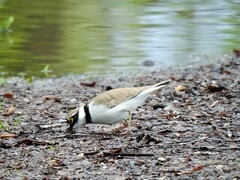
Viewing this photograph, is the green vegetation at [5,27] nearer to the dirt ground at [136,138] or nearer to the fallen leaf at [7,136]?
the dirt ground at [136,138]

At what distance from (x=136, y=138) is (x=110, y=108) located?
14.7 inches

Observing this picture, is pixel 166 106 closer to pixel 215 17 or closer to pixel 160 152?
pixel 160 152

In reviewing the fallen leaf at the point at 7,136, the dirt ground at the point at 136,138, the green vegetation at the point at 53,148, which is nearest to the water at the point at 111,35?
the dirt ground at the point at 136,138

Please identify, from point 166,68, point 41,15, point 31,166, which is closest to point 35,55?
point 166,68

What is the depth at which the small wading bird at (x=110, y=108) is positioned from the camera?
281 inches

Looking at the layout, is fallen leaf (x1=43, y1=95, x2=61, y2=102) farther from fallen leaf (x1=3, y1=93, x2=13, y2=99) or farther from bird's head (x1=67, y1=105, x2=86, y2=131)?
bird's head (x1=67, y1=105, x2=86, y2=131)

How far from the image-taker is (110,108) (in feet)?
23.5

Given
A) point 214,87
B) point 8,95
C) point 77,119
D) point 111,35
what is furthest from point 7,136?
point 111,35

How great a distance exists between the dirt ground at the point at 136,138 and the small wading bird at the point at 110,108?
159mm

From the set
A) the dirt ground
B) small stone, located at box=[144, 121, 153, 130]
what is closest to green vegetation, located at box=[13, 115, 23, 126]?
the dirt ground

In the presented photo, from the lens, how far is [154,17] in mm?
16297

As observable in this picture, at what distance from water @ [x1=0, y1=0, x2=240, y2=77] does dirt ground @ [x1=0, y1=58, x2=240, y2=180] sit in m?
2.05

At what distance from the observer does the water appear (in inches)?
489

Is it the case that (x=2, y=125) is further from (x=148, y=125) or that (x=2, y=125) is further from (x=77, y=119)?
(x=148, y=125)
